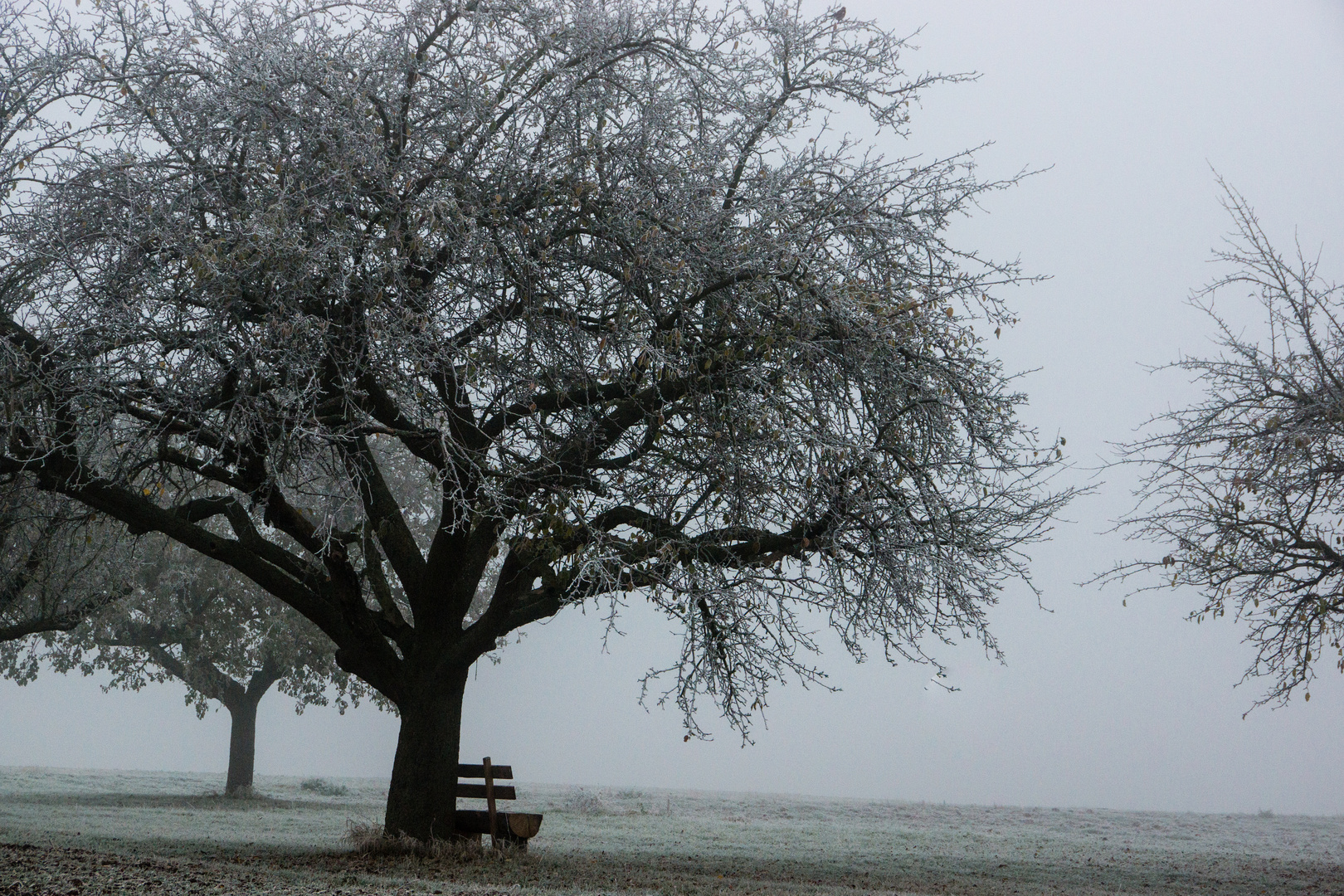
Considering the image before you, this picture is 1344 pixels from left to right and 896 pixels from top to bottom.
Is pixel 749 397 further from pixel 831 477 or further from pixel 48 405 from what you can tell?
pixel 48 405

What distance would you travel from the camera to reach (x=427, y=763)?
12.0 m

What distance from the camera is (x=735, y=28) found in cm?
1084

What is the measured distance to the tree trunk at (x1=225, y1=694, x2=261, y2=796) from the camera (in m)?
26.0

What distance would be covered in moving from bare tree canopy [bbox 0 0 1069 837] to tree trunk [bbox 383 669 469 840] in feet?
6.69

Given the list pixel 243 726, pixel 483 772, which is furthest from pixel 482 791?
pixel 243 726

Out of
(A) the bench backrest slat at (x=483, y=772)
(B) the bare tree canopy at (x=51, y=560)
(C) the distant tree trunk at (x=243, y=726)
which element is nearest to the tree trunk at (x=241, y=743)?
(C) the distant tree trunk at (x=243, y=726)

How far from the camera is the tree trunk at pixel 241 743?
26016 millimetres

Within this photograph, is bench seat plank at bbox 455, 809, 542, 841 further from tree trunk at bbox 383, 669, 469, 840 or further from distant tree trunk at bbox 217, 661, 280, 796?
distant tree trunk at bbox 217, 661, 280, 796

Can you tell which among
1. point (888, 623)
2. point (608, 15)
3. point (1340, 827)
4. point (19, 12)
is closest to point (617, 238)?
point (608, 15)

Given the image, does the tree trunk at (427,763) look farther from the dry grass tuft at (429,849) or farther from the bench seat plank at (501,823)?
the bench seat plank at (501,823)

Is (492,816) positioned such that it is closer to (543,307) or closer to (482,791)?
(482,791)

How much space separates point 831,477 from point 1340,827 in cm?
2227

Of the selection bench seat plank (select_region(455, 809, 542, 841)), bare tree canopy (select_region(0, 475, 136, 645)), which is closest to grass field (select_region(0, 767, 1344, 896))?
bench seat plank (select_region(455, 809, 542, 841))

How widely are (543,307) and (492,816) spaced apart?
640cm
